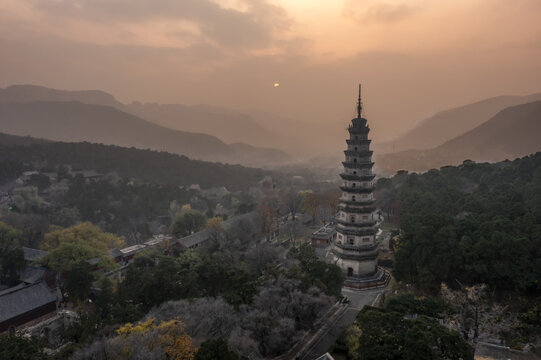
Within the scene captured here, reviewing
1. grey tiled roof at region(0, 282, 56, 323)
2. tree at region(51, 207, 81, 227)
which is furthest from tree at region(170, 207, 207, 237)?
tree at region(51, 207, 81, 227)

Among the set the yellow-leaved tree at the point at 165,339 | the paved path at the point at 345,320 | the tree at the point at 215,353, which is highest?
the tree at the point at 215,353

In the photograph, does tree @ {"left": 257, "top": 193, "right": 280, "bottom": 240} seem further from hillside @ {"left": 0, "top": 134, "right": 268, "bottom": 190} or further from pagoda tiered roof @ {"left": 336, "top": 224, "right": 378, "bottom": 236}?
hillside @ {"left": 0, "top": 134, "right": 268, "bottom": 190}

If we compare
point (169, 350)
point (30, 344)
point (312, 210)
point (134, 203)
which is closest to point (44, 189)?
point (134, 203)

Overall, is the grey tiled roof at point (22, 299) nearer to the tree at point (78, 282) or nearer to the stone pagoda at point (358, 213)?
the tree at point (78, 282)

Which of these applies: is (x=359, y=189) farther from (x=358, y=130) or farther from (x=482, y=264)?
(x=482, y=264)

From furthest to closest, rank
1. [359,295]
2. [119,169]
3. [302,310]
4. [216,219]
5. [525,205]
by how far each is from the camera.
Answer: [119,169]
[216,219]
[525,205]
[359,295]
[302,310]

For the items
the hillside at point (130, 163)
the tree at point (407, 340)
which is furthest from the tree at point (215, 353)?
the hillside at point (130, 163)

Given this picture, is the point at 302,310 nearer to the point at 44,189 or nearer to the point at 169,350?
the point at 169,350
